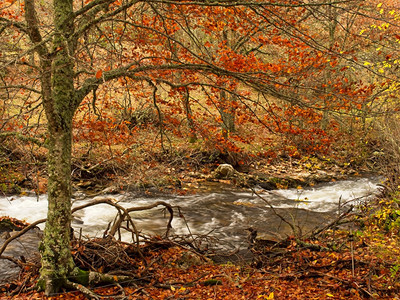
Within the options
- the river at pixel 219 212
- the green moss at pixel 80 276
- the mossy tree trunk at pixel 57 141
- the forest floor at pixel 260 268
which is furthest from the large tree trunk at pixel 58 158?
the river at pixel 219 212

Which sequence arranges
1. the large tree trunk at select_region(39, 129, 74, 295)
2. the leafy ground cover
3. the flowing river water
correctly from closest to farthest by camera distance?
the large tree trunk at select_region(39, 129, 74, 295) < the leafy ground cover < the flowing river water

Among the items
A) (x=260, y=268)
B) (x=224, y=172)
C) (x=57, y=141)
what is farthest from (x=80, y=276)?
(x=224, y=172)

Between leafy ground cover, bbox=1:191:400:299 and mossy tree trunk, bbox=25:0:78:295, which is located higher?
mossy tree trunk, bbox=25:0:78:295

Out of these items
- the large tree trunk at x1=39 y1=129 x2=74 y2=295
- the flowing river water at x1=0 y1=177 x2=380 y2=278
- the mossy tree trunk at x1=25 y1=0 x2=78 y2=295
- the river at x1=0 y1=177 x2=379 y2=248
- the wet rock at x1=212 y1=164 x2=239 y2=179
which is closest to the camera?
the mossy tree trunk at x1=25 y1=0 x2=78 y2=295

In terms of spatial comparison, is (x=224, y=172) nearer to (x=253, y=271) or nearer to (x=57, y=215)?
(x=253, y=271)

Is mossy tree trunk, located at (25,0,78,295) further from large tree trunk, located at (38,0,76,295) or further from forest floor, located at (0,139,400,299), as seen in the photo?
forest floor, located at (0,139,400,299)

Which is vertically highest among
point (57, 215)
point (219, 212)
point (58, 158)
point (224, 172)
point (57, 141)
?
point (57, 141)

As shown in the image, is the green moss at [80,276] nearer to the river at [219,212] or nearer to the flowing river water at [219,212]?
the flowing river water at [219,212]

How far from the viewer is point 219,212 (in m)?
12.0

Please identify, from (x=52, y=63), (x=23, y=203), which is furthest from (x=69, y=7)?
(x=23, y=203)

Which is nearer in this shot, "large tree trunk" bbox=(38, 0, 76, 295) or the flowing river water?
"large tree trunk" bbox=(38, 0, 76, 295)

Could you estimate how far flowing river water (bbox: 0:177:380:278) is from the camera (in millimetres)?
9867

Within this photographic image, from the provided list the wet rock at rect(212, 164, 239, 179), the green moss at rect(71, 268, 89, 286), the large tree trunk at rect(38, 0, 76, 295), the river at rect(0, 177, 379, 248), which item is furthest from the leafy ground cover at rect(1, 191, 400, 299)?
the wet rock at rect(212, 164, 239, 179)

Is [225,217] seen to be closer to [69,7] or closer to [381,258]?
[381,258]
